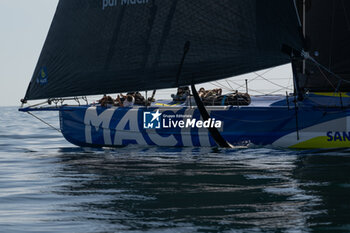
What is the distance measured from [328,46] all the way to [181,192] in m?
7.72

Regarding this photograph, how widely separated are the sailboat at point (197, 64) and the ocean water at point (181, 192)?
0.77 m

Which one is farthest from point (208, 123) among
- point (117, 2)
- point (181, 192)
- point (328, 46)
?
point (181, 192)

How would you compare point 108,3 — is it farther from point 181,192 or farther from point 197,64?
point 181,192

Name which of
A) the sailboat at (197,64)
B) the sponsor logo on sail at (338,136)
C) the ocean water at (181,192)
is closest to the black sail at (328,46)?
the sailboat at (197,64)

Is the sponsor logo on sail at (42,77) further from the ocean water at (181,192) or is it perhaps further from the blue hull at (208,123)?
the ocean water at (181,192)

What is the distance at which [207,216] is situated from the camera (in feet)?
23.1

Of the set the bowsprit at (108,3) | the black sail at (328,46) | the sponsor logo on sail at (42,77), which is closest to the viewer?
the black sail at (328,46)

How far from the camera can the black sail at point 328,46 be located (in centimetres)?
1473

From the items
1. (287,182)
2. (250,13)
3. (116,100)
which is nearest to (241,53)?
(250,13)

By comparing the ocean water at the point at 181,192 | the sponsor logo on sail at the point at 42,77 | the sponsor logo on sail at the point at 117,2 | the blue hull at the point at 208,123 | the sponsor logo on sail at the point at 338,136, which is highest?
the sponsor logo on sail at the point at 117,2

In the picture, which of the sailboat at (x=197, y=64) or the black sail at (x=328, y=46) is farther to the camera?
the black sail at (x=328, y=46)

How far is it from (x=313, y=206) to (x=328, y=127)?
653 centimetres

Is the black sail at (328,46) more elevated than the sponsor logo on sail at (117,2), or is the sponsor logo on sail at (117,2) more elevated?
the sponsor logo on sail at (117,2)

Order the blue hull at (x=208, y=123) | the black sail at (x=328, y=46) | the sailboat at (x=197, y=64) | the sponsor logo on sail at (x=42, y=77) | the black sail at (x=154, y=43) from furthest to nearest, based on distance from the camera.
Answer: the sponsor logo on sail at (x=42, y=77)
the black sail at (x=328, y=46)
the black sail at (x=154, y=43)
the sailboat at (x=197, y=64)
the blue hull at (x=208, y=123)
